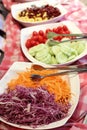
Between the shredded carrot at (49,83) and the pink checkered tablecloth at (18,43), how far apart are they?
60mm

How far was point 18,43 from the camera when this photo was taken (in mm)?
1363

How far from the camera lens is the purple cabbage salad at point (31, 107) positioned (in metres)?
0.86

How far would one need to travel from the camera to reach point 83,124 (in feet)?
2.85

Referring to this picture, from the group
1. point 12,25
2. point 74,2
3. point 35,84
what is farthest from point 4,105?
point 74,2

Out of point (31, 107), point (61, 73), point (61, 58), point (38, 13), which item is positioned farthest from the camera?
point (38, 13)

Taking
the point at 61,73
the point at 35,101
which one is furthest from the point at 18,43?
the point at 35,101

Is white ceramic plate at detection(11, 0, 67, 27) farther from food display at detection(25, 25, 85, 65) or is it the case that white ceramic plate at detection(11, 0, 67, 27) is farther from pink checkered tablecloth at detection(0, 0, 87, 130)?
food display at detection(25, 25, 85, 65)

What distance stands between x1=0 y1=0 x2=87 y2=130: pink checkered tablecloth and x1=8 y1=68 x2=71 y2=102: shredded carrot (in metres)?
0.06

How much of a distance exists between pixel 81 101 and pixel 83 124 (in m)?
0.12

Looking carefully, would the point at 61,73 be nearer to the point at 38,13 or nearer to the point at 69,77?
the point at 69,77

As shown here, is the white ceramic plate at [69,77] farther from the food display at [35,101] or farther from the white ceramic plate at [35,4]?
the white ceramic plate at [35,4]

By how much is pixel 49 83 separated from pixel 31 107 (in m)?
0.13

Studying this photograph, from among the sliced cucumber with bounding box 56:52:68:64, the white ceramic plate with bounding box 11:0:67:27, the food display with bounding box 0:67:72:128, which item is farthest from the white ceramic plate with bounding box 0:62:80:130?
the white ceramic plate with bounding box 11:0:67:27

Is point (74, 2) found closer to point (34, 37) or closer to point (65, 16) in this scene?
point (65, 16)
